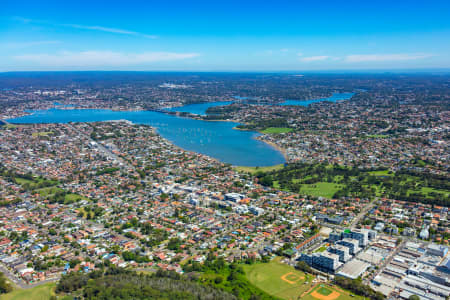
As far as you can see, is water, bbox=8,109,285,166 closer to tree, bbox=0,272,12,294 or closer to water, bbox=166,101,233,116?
water, bbox=166,101,233,116

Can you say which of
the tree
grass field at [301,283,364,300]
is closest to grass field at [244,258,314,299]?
grass field at [301,283,364,300]

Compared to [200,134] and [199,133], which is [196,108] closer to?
[199,133]

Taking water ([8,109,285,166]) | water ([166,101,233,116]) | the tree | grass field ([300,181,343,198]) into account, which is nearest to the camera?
the tree

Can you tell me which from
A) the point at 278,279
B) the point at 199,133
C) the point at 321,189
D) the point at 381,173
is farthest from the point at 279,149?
the point at 278,279

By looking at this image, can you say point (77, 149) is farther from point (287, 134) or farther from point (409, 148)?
point (409, 148)

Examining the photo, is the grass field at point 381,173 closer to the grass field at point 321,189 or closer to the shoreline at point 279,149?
the grass field at point 321,189

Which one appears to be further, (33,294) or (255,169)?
(255,169)
